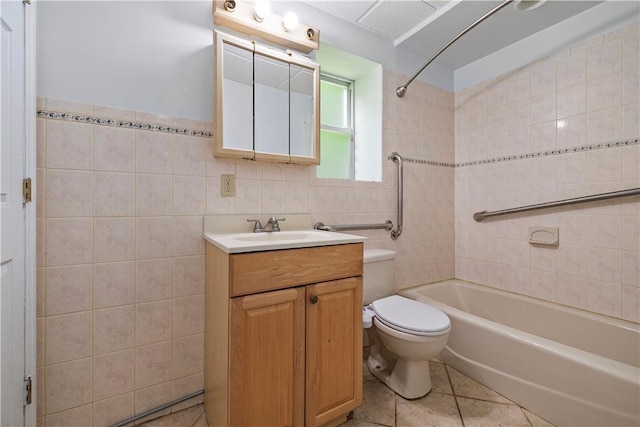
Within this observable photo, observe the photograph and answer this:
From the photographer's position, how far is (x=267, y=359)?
1.01 metres

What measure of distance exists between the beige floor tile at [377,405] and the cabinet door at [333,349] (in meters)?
0.13

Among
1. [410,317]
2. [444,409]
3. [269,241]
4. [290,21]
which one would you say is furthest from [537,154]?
[269,241]

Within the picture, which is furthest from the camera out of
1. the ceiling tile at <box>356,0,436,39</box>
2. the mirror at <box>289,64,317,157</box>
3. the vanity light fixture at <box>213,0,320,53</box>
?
the ceiling tile at <box>356,0,436,39</box>

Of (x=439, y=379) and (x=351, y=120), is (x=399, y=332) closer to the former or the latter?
(x=439, y=379)

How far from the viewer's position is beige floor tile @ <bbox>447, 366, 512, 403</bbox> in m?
1.41

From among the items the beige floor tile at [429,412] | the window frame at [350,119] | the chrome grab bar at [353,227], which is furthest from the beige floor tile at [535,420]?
the window frame at [350,119]

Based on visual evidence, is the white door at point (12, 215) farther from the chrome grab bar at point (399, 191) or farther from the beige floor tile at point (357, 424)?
the chrome grab bar at point (399, 191)

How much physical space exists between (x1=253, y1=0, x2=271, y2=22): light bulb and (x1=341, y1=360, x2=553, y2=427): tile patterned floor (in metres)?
2.03

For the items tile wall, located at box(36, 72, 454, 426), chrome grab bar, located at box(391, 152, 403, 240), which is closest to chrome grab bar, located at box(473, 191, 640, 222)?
chrome grab bar, located at box(391, 152, 403, 240)

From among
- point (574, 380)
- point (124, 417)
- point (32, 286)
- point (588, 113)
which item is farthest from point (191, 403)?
point (588, 113)

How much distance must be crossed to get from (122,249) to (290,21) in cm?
142

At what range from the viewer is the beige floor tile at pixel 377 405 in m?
1.28

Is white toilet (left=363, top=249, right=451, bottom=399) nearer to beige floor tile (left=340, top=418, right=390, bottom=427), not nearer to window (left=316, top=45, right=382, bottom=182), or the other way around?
beige floor tile (left=340, top=418, right=390, bottom=427)

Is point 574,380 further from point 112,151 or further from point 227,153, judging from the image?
point 112,151
